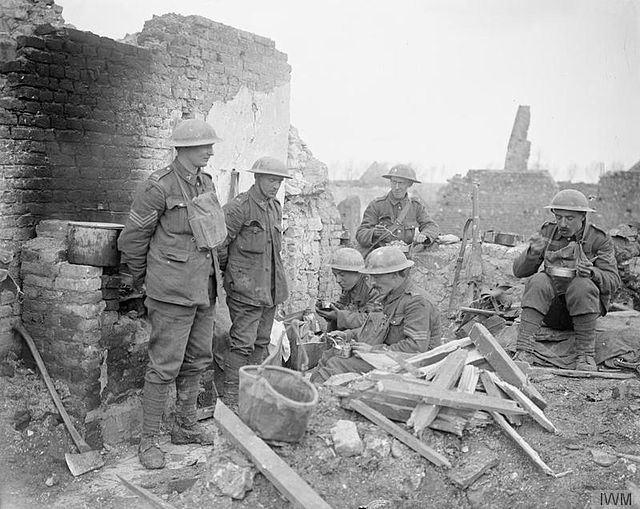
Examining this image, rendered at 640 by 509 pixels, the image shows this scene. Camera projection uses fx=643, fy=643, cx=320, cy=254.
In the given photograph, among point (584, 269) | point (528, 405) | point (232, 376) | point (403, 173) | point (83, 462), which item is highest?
point (403, 173)

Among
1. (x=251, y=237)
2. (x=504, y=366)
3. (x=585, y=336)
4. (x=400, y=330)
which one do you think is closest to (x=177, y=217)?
(x=251, y=237)

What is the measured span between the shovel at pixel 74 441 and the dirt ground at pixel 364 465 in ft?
0.21

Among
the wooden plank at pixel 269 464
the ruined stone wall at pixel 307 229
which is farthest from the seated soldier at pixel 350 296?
the ruined stone wall at pixel 307 229

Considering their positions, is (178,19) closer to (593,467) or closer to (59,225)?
(59,225)

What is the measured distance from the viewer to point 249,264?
533 centimetres

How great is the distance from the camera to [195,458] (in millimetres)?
4555

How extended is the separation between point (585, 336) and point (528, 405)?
2089 millimetres

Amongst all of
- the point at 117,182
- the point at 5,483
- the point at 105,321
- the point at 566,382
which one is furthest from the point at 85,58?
the point at 566,382

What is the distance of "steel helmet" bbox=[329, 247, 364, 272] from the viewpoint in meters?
6.09

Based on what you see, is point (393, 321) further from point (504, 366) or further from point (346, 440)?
point (346, 440)

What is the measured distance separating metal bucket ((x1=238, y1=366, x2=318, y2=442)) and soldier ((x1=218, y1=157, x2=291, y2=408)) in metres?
1.76

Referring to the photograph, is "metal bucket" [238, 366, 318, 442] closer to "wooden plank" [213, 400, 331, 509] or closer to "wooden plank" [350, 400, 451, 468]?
"wooden plank" [213, 400, 331, 509]

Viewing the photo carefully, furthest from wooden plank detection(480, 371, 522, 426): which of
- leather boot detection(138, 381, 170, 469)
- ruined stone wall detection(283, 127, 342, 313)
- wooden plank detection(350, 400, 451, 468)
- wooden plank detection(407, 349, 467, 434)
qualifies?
ruined stone wall detection(283, 127, 342, 313)

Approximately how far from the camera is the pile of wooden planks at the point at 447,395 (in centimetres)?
375
